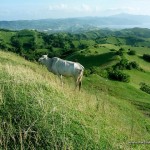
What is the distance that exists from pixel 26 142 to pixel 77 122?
1.77 metres

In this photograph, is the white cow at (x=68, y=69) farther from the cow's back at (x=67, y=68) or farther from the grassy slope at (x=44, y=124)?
the grassy slope at (x=44, y=124)

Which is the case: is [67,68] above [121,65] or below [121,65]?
above

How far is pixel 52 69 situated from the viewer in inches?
981

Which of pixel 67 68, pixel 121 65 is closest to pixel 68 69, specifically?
pixel 67 68

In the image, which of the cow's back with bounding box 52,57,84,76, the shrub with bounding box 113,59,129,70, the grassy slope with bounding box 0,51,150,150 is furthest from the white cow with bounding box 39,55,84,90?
the shrub with bounding box 113,59,129,70

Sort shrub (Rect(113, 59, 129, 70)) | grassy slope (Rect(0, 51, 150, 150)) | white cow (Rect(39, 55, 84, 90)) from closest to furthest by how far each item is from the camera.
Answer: grassy slope (Rect(0, 51, 150, 150)) < white cow (Rect(39, 55, 84, 90)) < shrub (Rect(113, 59, 129, 70))

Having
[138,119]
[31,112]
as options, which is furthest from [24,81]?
[138,119]

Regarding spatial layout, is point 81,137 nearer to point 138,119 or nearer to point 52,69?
point 138,119

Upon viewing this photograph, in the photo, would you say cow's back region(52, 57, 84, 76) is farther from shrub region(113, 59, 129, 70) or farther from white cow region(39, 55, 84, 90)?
shrub region(113, 59, 129, 70)

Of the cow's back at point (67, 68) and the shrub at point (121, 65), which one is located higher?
the cow's back at point (67, 68)

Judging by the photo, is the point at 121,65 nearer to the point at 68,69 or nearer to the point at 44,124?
the point at 68,69

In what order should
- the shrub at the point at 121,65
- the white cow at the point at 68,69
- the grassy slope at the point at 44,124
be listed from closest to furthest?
the grassy slope at the point at 44,124 → the white cow at the point at 68,69 → the shrub at the point at 121,65

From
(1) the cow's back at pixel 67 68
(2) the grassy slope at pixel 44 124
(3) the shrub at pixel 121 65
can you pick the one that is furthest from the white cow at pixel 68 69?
(3) the shrub at pixel 121 65

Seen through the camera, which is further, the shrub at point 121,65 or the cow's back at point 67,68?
the shrub at point 121,65
